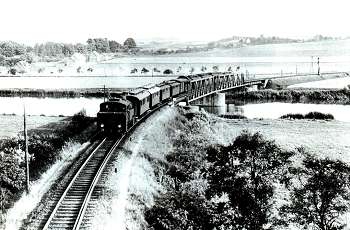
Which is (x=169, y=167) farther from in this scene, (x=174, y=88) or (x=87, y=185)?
(x=174, y=88)

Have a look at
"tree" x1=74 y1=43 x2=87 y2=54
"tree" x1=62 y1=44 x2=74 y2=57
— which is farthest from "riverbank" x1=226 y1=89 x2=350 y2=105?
"tree" x1=62 y1=44 x2=74 y2=57

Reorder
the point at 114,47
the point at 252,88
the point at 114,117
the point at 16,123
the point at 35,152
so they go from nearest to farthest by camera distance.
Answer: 1. the point at 35,152
2. the point at 114,117
3. the point at 16,123
4. the point at 252,88
5. the point at 114,47

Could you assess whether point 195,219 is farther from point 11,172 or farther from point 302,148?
point 302,148

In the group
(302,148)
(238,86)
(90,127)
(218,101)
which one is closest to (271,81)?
(238,86)

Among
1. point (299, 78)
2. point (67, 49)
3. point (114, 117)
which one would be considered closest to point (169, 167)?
point (114, 117)

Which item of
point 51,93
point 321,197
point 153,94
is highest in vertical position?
point 153,94

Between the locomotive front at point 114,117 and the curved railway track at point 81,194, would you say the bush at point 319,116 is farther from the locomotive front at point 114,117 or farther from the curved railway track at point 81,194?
the curved railway track at point 81,194

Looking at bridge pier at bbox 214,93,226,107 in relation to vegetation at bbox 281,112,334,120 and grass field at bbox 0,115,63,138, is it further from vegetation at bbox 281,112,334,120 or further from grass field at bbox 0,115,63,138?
grass field at bbox 0,115,63,138
